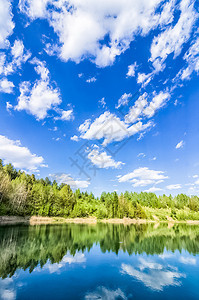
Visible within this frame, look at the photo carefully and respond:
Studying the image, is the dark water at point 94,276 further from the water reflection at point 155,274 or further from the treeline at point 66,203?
the treeline at point 66,203

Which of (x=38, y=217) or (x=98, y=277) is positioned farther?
(x=38, y=217)

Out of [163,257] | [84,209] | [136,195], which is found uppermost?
[136,195]

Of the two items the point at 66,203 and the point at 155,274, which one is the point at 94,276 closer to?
the point at 155,274

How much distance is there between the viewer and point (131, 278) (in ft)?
42.9

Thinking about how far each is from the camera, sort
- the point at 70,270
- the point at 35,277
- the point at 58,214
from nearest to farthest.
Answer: the point at 35,277 < the point at 70,270 < the point at 58,214

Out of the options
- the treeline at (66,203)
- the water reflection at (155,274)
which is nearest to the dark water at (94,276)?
the water reflection at (155,274)

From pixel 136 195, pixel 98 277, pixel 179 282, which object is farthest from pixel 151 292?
pixel 136 195

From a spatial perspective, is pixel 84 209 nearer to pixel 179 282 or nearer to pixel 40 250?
pixel 40 250

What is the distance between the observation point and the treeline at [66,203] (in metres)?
64.1

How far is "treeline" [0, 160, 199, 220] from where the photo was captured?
210 feet

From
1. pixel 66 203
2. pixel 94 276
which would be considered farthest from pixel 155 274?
pixel 66 203

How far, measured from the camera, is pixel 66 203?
86.5 m

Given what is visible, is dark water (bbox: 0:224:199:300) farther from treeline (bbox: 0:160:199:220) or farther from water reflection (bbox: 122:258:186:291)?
treeline (bbox: 0:160:199:220)

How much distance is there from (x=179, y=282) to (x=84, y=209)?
8193 centimetres
